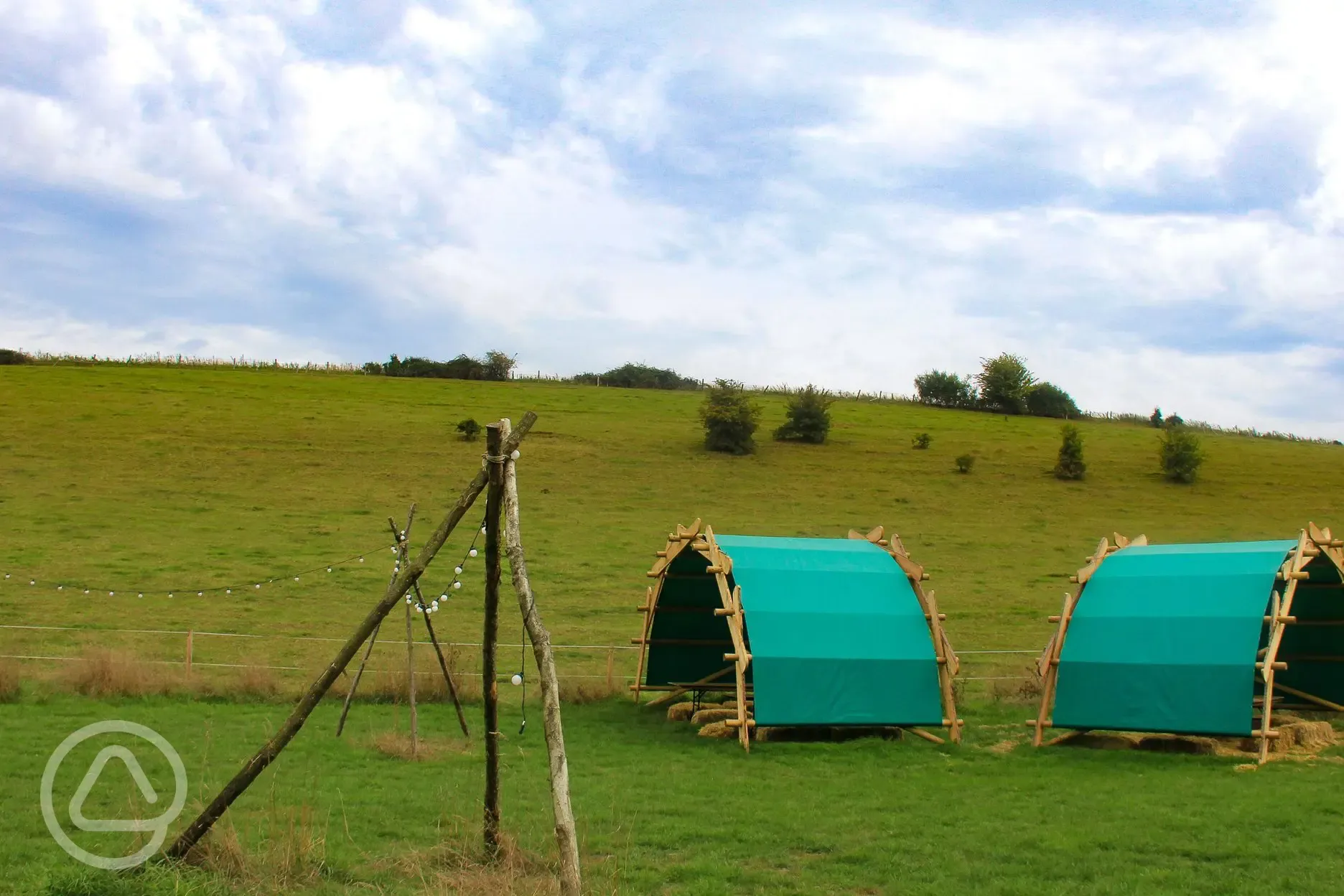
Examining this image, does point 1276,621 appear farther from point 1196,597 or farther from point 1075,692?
point 1075,692

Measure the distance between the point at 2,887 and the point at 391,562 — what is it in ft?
97.3

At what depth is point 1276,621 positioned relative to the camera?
53.5 ft

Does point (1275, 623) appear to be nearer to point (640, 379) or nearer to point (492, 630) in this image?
point (492, 630)

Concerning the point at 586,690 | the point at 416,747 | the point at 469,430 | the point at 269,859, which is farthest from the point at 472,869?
the point at 469,430

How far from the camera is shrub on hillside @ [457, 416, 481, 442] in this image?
192 feet

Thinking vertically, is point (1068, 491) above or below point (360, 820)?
above

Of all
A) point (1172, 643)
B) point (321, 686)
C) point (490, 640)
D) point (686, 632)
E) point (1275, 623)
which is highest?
point (490, 640)

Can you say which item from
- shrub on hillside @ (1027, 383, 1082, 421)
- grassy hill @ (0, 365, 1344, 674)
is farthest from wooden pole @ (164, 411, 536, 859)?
shrub on hillside @ (1027, 383, 1082, 421)

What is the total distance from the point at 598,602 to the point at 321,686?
23.6 metres

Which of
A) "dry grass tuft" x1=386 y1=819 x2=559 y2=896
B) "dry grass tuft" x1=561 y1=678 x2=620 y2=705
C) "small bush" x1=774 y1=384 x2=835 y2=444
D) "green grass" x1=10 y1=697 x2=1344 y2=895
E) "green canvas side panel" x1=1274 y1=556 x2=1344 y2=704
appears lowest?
"dry grass tuft" x1=561 y1=678 x2=620 y2=705

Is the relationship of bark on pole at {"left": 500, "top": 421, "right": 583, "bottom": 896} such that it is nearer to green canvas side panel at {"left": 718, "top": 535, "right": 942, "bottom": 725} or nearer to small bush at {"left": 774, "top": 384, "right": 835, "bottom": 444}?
green canvas side panel at {"left": 718, "top": 535, "right": 942, "bottom": 725}

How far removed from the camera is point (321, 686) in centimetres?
945

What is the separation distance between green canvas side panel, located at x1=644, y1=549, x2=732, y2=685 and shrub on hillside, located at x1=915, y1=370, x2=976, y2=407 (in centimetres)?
6457

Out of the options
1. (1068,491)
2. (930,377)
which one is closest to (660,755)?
(1068,491)
